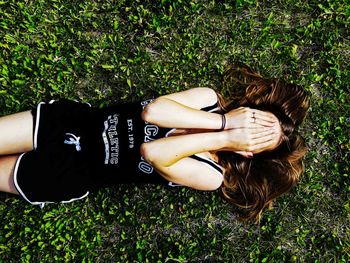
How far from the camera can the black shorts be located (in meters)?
3.71

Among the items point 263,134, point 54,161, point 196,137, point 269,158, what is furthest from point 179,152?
point 54,161

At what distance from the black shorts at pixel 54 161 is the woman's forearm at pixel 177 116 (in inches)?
30.3

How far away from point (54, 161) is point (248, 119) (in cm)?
167

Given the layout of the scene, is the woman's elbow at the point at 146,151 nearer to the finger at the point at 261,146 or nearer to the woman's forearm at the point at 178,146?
the woman's forearm at the point at 178,146

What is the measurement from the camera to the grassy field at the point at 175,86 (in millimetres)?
4438

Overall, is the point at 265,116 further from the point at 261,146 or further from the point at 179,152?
the point at 179,152

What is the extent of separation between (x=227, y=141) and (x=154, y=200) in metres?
1.51

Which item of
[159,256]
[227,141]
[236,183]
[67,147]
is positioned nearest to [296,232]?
[236,183]

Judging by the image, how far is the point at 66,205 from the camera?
442cm

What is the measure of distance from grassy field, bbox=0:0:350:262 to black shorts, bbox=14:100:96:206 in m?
0.70

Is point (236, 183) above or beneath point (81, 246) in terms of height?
above

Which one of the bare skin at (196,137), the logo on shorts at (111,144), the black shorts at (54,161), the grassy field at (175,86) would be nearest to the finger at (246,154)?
the bare skin at (196,137)

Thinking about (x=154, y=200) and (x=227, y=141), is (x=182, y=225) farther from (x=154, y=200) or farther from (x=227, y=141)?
(x=227, y=141)

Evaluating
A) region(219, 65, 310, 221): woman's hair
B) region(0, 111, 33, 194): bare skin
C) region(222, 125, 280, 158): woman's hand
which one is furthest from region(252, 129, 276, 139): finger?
region(0, 111, 33, 194): bare skin
